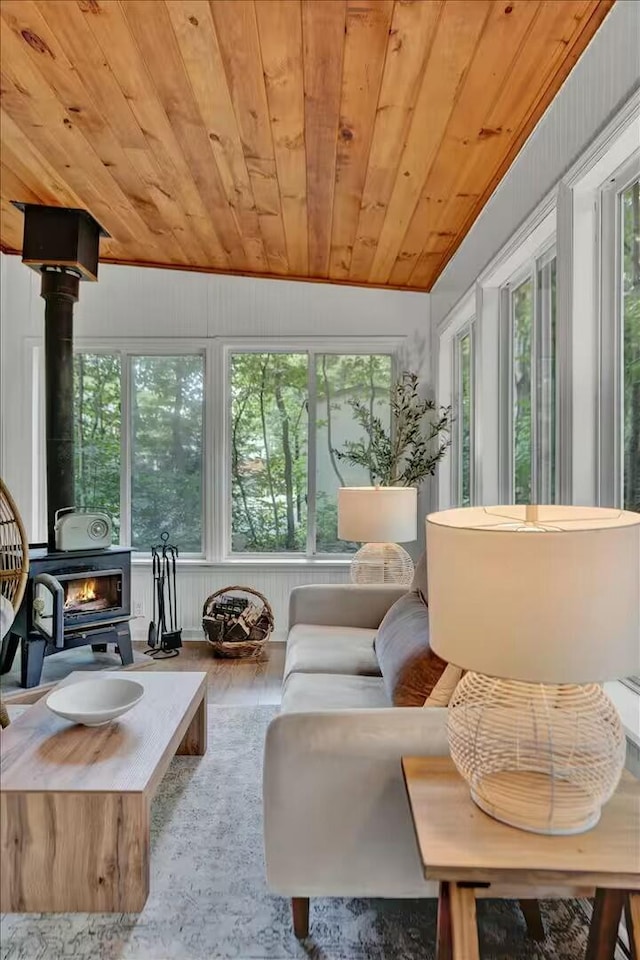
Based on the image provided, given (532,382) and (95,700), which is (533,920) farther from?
(532,382)

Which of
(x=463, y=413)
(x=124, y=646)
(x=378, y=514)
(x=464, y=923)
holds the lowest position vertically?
(x=124, y=646)

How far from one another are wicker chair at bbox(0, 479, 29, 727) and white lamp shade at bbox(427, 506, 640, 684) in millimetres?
2244

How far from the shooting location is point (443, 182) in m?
2.70

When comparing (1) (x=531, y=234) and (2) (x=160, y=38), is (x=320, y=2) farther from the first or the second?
(1) (x=531, y=234)

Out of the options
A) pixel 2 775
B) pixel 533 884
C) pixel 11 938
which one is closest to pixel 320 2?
pixel 533 884

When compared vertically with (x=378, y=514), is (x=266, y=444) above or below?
above

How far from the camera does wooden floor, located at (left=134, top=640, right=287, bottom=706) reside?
125 inches

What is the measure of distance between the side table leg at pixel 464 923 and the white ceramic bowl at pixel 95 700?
3.78ft

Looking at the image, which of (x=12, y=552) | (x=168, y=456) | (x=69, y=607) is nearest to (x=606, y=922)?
(x=12, y=552)

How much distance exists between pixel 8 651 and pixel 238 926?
2.38 meters

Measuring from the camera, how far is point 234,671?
3623 mm

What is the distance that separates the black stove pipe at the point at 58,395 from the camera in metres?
3.60

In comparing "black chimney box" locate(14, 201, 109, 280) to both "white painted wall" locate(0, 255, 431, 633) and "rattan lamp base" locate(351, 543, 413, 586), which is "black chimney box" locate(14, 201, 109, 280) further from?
"rattan lamp base" locate(351, 543, 413, 586)

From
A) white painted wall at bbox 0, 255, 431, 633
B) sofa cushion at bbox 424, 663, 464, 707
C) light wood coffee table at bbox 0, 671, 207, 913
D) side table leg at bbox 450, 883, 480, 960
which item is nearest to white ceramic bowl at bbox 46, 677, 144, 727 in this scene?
light wood coffee table at bbox 0, 671, 207, 913
